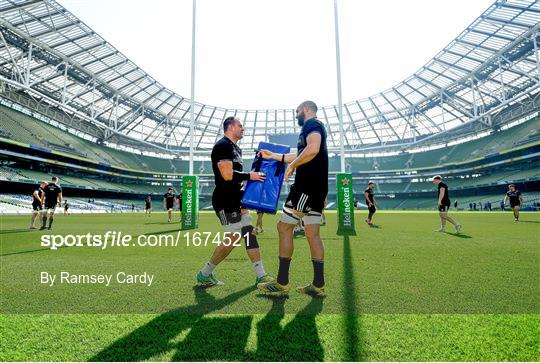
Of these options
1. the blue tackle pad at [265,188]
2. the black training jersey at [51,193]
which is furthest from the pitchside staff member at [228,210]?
the black training jersey at [51,193]

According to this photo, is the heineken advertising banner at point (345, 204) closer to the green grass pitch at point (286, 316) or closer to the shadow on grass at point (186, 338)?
the green grass pitch at point (286, 316)

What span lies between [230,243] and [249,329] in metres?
1.40

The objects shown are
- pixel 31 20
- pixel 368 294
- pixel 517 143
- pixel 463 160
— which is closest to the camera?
pixel 368 294

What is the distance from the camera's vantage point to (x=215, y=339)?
6.99ft

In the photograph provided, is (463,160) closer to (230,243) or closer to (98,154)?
(230,243)

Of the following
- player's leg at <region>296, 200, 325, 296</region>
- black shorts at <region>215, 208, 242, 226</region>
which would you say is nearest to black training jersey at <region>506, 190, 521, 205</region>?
player's leg at <region>296, 200, 325, 296</region>

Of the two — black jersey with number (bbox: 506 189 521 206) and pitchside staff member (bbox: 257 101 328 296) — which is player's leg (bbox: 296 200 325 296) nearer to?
pitchside staff member (bbox: 257 101 328 296)

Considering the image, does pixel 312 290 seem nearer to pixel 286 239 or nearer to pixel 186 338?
pixel 286 239

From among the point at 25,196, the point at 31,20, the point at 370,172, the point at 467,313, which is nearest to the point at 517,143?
the point at 370,172

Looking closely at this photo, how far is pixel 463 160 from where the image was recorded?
5031cm

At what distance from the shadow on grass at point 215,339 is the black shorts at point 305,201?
1.11m

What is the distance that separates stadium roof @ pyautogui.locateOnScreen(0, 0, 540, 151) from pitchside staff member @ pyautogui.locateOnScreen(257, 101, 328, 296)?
33.5m

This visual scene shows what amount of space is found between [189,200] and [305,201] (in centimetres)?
852

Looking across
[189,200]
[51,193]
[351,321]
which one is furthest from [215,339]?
[51,193]
